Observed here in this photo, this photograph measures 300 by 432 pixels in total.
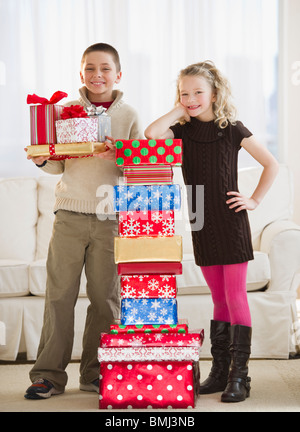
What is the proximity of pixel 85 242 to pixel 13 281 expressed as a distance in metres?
0.76

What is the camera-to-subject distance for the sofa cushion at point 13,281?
2.97 m

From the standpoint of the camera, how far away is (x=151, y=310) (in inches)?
84.4

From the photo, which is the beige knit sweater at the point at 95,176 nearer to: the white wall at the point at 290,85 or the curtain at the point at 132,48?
the curtain at the point at 132,48

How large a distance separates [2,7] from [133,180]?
2.18 m

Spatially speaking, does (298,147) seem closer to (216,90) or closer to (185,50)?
(185,50)

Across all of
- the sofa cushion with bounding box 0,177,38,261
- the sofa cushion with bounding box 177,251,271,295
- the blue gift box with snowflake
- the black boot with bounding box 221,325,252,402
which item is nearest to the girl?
the black boot with bounding box 221,325,252,402

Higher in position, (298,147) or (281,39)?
(281,39)

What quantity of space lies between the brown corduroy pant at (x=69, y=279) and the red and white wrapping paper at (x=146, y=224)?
215mm

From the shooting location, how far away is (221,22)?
3910 mm

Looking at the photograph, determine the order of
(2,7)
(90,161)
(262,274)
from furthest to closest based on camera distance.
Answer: (2,7), (262,274), (90,161)

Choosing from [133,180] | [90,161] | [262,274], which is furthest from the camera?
[262,274]

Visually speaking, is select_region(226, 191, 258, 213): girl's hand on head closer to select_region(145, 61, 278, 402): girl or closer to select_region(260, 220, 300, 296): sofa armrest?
select_region(145, 61, 278, 402): girl

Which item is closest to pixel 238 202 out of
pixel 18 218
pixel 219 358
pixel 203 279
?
pixel 219 358

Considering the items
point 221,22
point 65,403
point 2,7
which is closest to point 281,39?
point 221,22
